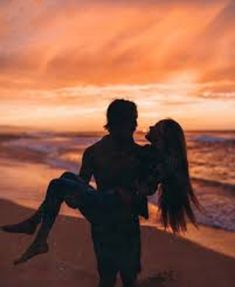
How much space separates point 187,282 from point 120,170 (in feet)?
10.0

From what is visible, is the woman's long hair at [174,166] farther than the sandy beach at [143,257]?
No

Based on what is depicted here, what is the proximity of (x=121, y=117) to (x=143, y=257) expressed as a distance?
4.07 meters

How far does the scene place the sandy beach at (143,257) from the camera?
6863 mm

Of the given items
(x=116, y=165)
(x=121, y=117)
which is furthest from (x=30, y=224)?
(x=121, y=117)

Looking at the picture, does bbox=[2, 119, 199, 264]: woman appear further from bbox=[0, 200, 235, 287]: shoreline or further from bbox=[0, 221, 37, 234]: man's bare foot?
bbox=[0, 200, 235, 287]: shoreline

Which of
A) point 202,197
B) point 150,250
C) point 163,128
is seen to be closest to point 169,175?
→ point 163,128

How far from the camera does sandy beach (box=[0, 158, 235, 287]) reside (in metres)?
6.86

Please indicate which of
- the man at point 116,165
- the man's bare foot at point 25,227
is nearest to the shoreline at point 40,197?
the man at point 116,165

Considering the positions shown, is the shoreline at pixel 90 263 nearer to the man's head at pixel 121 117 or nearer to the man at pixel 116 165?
the man at pixel 116 165

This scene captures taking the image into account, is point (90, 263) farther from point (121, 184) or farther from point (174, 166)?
point (174, 166)

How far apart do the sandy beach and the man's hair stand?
2831mm

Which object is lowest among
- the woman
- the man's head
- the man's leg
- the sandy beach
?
the sandy beach

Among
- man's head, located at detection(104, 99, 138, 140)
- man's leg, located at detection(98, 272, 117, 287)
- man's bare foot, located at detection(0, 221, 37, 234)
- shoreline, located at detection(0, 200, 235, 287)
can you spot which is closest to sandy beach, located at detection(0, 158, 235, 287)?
shoreline, located at detection(0, 200, 235, 287)

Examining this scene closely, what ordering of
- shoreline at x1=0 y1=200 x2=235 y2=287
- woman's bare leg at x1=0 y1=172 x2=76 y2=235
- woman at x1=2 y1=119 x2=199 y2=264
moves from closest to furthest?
woman at x1=2 y1=119 x2=199 y2=264 < woman's bare leg at x1=0 y1=172 x2=76 y2=235 < shoreline at x1=0 y1=200 x2=235 y2=287
